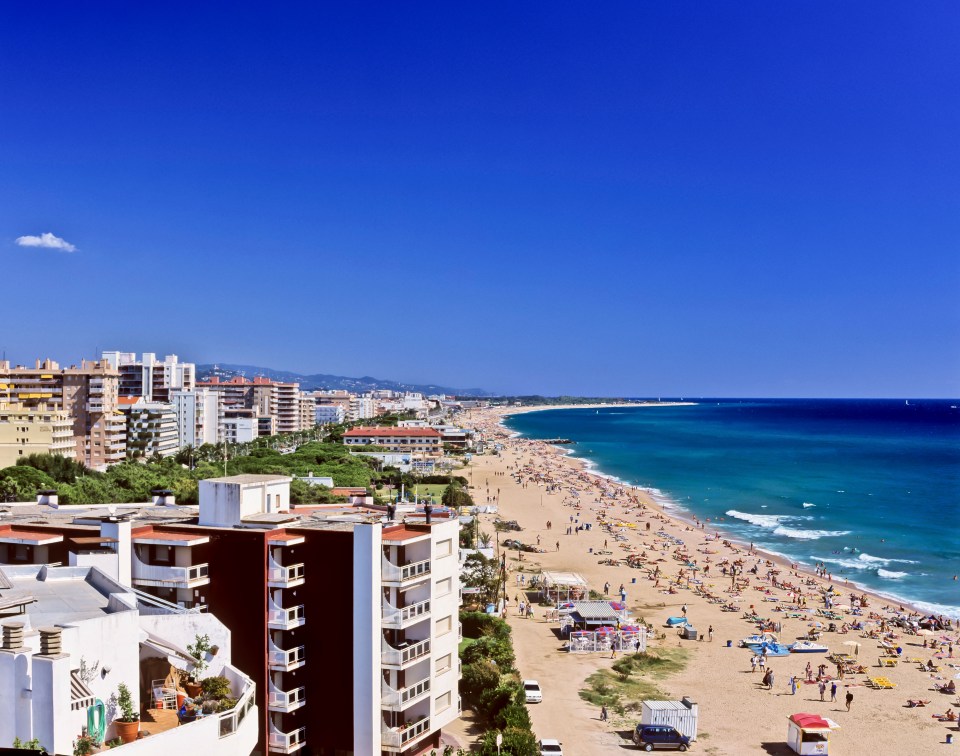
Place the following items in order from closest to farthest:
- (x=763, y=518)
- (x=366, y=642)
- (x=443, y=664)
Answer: (x=366, y=642), (x=443, y=664), (x=763, y=518)

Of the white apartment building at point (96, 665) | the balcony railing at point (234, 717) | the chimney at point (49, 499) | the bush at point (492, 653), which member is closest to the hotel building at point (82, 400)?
the chimney at point (49, 499)

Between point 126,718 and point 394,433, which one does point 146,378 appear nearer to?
point 394,433

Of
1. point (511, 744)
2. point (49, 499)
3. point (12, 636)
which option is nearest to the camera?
point (12, 636)

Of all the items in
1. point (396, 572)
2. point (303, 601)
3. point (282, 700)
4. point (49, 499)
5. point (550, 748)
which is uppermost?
point (49, 499)

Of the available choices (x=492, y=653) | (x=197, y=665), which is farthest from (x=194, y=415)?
(x=197, y=665)

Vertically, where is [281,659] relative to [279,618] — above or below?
below

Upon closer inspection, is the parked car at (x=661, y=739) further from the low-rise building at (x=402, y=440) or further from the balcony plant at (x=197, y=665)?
the low-rise building at (x=402, y=440)
